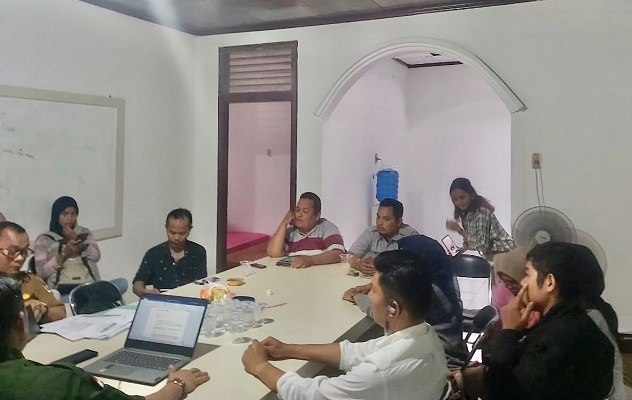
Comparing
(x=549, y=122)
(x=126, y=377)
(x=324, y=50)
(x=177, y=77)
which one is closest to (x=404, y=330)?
(x=126, y=377)

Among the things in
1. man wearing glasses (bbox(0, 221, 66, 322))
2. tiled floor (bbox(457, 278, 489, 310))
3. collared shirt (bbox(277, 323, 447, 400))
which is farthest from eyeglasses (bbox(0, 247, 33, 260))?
tiled floor (bbox(457, 278, 489, 310))

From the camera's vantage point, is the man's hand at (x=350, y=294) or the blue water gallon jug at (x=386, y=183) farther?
the blue water gallon jug at (x=386, y=183)

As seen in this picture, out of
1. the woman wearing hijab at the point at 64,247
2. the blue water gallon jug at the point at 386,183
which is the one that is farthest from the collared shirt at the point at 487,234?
the woman wearing hijab at the point at 64,247

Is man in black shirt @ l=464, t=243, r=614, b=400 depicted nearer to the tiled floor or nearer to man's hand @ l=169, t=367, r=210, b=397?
man's hand @ l=169, t=367, r=210, b=397

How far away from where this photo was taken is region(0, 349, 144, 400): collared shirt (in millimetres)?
1084

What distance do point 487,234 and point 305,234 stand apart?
1.38m

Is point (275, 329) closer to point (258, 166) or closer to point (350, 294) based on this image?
point (350, 294)

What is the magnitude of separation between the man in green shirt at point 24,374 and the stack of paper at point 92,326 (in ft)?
2.49

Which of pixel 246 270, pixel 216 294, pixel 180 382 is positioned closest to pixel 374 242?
pixel 246 270

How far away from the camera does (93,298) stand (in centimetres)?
261

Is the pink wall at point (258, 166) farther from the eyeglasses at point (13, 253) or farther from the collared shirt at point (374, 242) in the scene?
the eyeglasses at point (13, 253)

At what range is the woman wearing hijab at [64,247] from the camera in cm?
342

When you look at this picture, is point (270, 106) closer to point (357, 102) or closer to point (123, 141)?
point (357, 102)

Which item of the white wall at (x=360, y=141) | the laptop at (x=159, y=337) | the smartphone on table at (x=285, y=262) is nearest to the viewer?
the laptop at (x=159, y=337)
